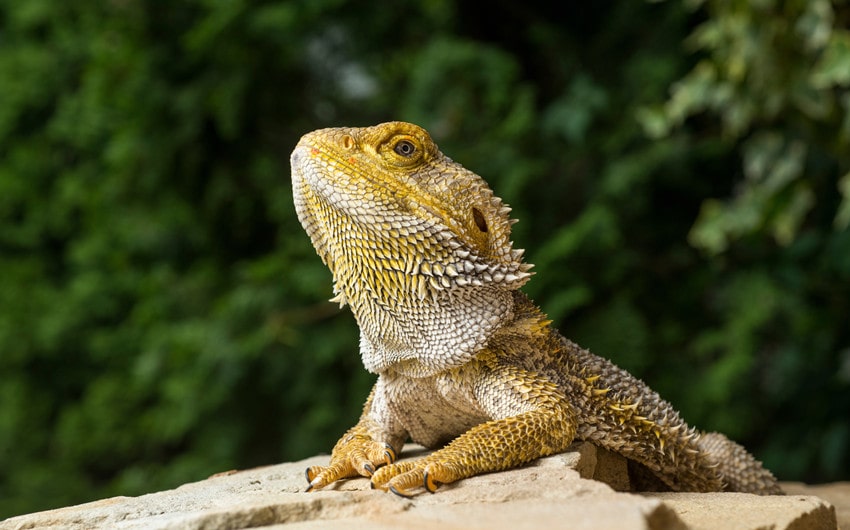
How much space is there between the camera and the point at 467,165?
462 centimetres

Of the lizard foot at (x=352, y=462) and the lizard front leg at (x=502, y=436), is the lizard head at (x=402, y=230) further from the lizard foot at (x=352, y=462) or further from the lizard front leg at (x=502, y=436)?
the lizard foot at (x=352, y=462)

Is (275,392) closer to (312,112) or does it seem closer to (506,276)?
(312,112)

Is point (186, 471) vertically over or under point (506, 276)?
under

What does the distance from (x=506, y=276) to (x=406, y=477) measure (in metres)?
0.60

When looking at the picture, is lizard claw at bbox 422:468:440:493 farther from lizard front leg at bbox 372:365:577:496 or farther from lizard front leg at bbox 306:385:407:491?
lizard front leg at bbox 306:385:407:491

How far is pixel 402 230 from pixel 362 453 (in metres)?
0.63

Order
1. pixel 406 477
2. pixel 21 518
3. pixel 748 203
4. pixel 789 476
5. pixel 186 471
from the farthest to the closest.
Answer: pixel 186 471 < pixel 789 476 < pixel 748 203 < pixel 21 518 < pixel 406 477

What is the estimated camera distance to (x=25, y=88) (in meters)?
6.23

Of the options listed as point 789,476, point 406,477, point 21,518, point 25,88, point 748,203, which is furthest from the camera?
point 25,88

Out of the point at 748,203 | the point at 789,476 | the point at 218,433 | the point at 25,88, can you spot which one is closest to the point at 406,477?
the point at 748,203

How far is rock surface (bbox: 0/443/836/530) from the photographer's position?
1.87 metres

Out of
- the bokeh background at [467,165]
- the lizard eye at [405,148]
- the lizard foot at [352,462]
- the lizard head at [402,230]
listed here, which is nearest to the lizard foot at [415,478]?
the lizard foot at [352,462]

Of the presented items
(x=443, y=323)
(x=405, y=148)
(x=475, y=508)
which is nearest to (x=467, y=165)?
(x=405, y=148)

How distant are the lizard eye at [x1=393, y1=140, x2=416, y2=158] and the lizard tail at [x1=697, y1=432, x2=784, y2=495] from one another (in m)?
1.30
